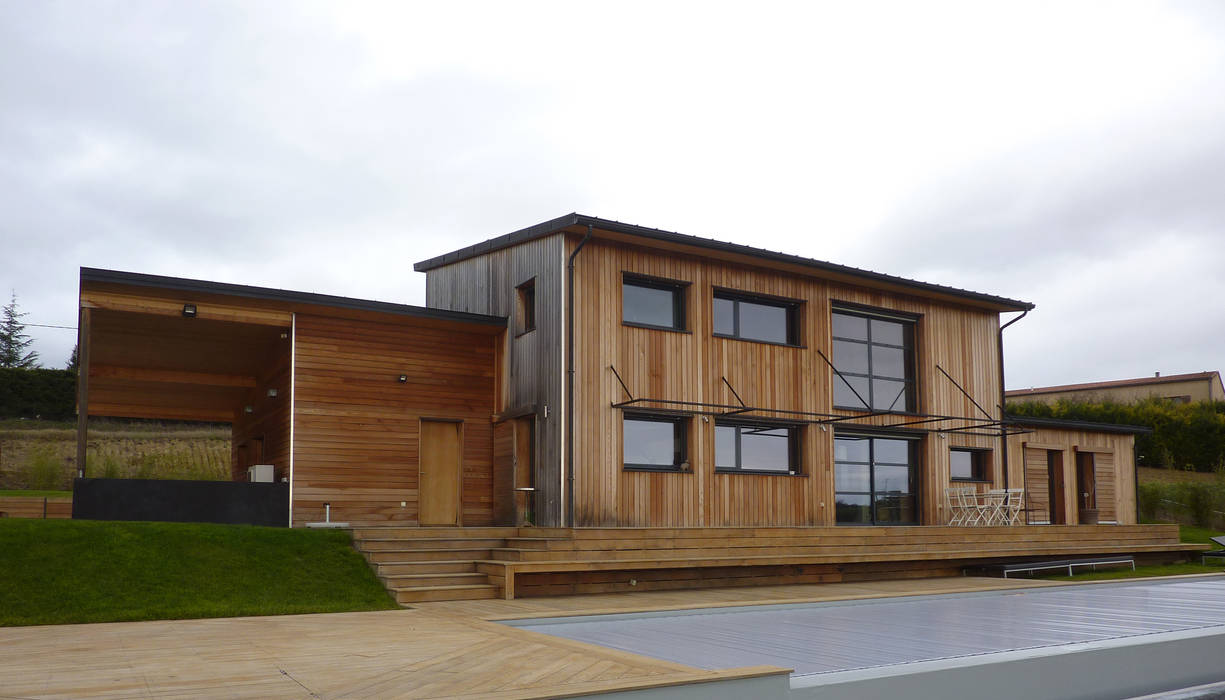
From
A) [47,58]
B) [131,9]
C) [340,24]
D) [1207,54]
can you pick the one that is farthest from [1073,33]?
[47,58]

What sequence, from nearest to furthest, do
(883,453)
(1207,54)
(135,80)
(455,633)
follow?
1. (455,633)
2. (1207,54)
3. (883,453)
4. (135,80)

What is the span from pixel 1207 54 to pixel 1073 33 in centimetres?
192

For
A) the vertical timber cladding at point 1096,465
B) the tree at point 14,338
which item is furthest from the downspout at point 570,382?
the tree at point 14,338

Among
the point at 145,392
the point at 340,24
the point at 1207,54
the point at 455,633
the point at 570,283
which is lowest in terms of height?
the point at 455,633

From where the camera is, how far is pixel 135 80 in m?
17.4

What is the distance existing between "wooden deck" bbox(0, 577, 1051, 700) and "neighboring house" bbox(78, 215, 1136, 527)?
4.31m

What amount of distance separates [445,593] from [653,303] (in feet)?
18.4

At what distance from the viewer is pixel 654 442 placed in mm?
13430

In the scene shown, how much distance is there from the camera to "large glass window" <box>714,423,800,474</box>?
553 inches

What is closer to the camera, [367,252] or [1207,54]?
[1207,54]

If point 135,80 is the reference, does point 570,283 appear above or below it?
below

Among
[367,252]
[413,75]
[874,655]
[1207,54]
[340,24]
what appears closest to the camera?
[874,655]

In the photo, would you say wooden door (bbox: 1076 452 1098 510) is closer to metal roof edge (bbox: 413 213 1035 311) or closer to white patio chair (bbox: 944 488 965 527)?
metal roof edge (bbox: 413 213 1035 311)

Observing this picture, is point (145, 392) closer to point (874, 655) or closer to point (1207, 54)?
point (874, 655)
